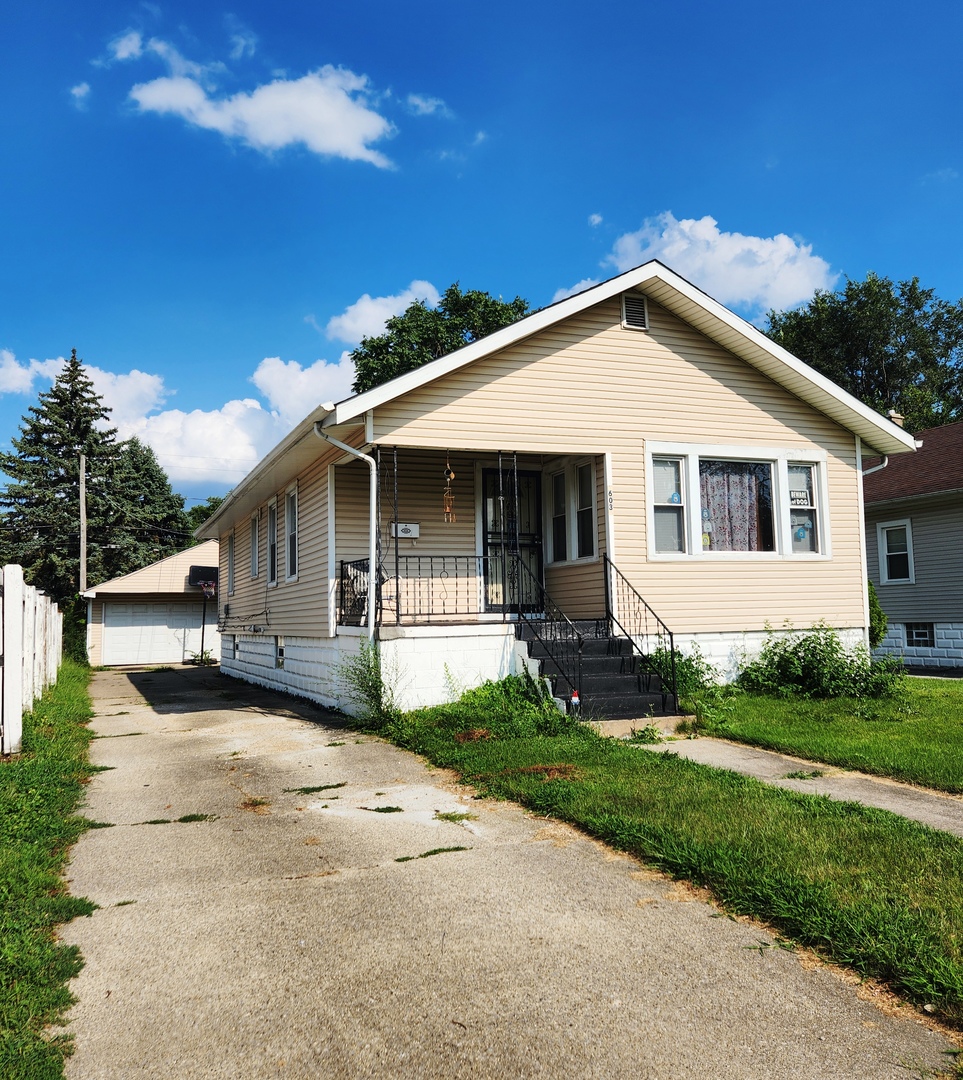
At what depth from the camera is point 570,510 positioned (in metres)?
12.8

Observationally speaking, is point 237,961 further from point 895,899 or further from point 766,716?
point 766,716

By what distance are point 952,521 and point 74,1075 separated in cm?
1968

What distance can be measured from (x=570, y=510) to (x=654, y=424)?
177 centimetres

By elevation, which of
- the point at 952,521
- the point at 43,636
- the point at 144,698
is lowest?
the point at 144,698

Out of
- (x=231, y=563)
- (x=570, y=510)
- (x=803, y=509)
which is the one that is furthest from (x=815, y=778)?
(x=231, y=563)

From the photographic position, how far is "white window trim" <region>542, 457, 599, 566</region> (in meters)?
12.3

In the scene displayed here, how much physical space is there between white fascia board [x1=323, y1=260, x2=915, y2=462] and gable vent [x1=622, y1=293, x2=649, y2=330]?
0.52 feet

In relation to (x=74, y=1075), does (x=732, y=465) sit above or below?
above

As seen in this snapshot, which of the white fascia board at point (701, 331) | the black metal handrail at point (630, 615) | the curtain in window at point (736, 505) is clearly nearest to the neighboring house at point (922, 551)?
the white fascia board at point (701, 331)

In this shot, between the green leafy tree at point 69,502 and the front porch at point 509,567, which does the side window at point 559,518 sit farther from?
the green leafy tree at point 69,502

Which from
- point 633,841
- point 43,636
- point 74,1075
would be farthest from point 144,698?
point 74,1075

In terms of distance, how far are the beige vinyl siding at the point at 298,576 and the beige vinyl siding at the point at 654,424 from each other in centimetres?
232

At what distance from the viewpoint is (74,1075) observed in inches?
112

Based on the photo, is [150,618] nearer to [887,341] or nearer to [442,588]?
[442,588]
